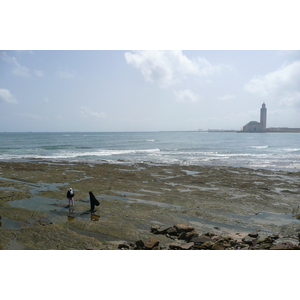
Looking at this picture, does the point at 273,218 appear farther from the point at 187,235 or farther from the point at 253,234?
the point at 187,235

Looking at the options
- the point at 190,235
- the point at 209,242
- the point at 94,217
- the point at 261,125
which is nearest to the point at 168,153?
the point at 94,217

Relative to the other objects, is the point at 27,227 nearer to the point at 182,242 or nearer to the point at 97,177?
the point at 182,242

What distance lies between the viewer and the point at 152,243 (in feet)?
24.1

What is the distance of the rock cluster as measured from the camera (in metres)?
7.12

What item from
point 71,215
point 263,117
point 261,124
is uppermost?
point 263,117

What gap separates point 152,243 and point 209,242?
1.80 meters

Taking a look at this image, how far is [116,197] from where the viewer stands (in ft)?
45.0

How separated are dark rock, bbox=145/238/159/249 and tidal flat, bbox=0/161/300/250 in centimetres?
48

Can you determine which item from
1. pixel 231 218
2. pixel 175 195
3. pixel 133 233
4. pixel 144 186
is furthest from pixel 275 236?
pixel 144 186

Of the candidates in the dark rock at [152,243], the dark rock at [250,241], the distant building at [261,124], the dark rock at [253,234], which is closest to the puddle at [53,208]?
the dark rock at [152,243]

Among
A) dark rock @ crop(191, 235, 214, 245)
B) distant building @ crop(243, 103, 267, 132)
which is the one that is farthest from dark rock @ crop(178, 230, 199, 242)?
distant building @ crop(243, 103, 267, 132)

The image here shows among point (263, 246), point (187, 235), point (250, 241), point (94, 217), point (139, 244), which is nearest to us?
point (263, 246)

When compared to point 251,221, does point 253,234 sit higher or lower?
higher

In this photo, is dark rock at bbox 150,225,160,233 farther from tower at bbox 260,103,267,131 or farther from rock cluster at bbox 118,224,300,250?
tower at bbox 260,103,267,131
